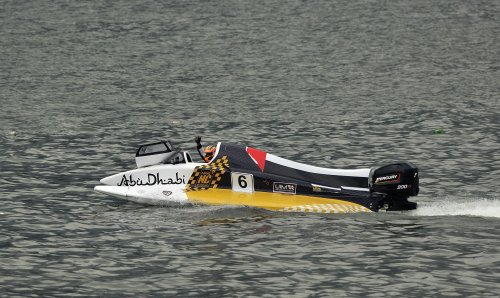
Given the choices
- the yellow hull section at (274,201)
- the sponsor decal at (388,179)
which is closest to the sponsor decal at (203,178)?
the yellow hull section at (274,201)

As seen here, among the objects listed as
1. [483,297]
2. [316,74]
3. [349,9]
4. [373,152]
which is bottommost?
[483,297]

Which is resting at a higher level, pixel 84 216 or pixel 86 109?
pixel 86 109

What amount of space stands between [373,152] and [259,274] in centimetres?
1487

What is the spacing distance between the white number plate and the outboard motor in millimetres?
3448

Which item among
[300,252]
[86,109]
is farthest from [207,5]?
[300,252]

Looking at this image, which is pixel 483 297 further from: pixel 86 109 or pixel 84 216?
pixel 86 109

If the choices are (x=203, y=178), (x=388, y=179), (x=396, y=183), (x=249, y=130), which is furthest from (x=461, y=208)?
(x=249, y=130)

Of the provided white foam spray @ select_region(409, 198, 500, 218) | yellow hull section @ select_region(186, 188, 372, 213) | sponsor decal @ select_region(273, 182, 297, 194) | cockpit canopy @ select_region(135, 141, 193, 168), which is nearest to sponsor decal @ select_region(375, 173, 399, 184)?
yellow hull section @ select_region(186, 188, 372, 213)

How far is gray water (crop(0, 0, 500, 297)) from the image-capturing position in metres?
27.0

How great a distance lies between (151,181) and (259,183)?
3.42 m

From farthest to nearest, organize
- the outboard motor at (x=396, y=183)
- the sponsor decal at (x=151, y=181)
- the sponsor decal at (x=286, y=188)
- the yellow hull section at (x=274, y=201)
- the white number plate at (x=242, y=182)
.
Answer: the sponsor decal at (x=151, y=181) → the white number plate at (x=242, y=182) → the sponsor decal at (x=286, y=188) → the yellow hull section at (x=274, y=201) → the outboard motor at (x=396, y=183)

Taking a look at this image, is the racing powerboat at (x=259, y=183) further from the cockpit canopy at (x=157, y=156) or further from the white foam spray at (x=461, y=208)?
the white foam spray at (x=461, y=208)

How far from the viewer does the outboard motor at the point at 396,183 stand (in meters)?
31.2

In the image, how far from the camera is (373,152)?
40.6 m
